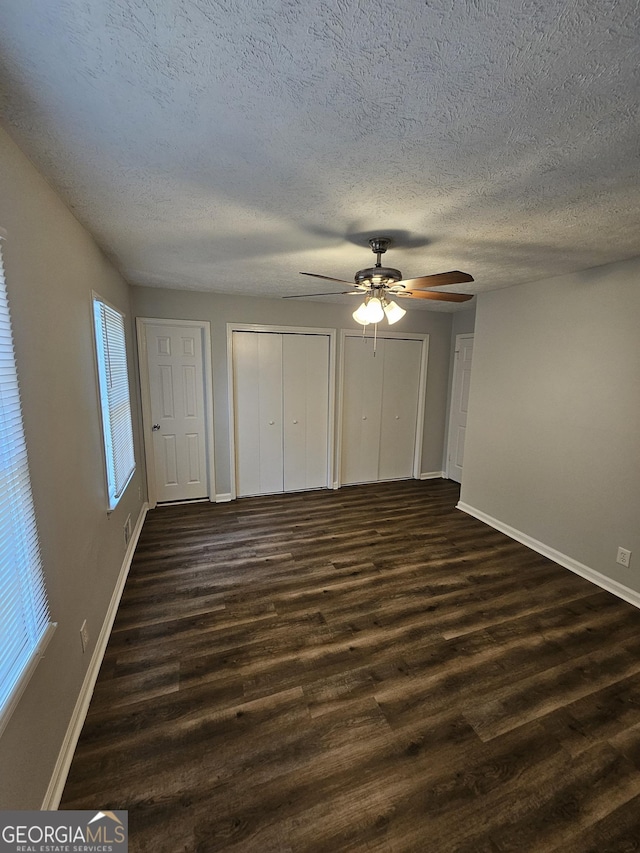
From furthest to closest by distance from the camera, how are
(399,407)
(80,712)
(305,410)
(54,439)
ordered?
(399,407)
(305,410)
(80,712)
(54,439)

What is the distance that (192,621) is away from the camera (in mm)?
2230

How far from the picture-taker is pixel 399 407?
191 inches

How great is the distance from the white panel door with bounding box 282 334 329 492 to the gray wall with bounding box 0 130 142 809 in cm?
240

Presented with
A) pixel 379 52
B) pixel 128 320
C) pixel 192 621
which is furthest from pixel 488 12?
pixel 128 320

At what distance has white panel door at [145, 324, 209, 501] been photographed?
377 centimetres

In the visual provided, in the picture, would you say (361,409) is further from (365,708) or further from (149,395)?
(365,708)

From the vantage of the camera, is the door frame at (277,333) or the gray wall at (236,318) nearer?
the gray wall at (236,318)

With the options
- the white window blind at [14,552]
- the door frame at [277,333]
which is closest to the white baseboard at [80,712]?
the white window blind at [14,552]

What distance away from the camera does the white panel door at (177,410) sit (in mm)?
3771

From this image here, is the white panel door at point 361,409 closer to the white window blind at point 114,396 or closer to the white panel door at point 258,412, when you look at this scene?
the white panel door at point 258,412

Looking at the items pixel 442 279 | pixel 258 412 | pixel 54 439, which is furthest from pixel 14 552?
pixel 258 412

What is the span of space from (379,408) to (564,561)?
259 cm

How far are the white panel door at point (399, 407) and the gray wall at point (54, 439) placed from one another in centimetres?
349

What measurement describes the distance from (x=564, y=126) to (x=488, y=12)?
0.54m
